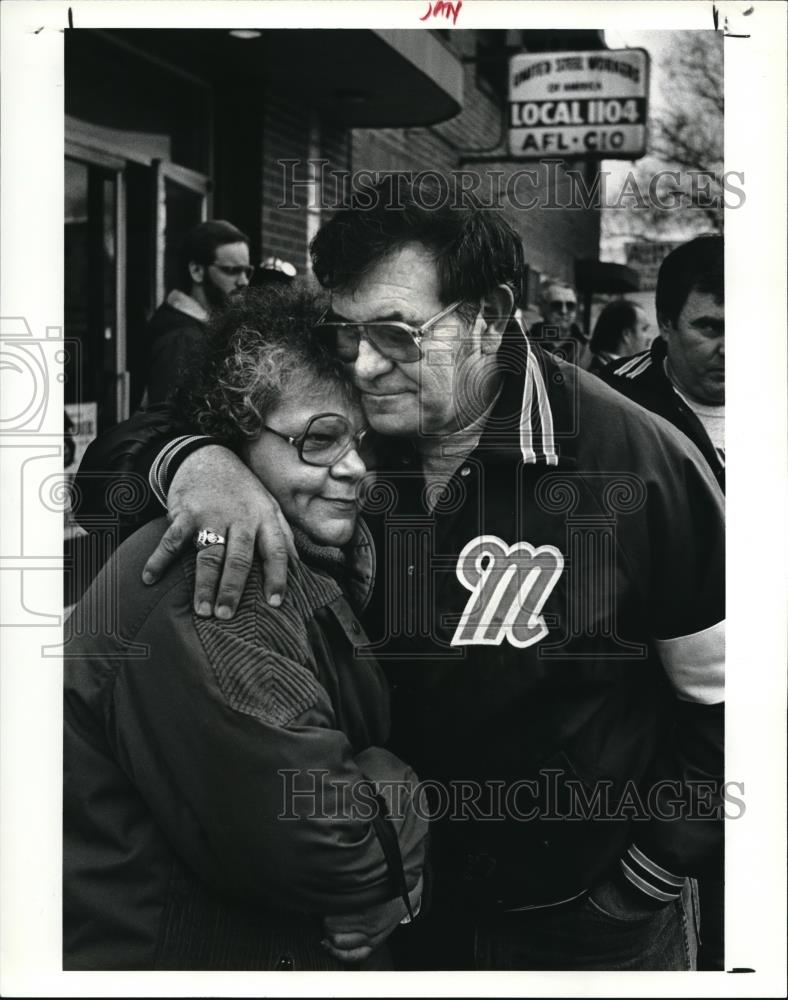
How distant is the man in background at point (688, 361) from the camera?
9.46 feet

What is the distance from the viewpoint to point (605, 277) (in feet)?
9.80

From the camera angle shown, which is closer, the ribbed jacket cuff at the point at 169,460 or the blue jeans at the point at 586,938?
the ribbed jacket cuff at the point at 169,460

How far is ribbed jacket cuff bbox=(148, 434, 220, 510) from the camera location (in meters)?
2.75

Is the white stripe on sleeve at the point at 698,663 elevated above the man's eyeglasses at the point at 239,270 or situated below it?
below

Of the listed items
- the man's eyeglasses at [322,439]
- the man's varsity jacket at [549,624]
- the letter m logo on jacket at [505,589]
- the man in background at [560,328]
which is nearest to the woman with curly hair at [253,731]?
the man's eyeglasses at [322,439]

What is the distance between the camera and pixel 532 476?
2791 millimetres

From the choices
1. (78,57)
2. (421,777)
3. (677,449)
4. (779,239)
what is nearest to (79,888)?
(421,777)

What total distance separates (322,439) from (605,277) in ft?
2.53

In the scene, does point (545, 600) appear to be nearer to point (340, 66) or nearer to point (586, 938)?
point (586, 938)

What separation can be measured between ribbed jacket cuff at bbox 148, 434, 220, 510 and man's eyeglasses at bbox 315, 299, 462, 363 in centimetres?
33

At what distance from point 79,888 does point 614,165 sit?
6.48 feet

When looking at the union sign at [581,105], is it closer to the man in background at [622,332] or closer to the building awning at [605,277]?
the building awning at [605,277]

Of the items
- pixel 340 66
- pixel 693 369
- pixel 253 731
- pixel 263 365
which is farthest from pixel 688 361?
pixel 253 731

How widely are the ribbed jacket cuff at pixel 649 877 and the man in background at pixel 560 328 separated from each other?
1.10 meters
